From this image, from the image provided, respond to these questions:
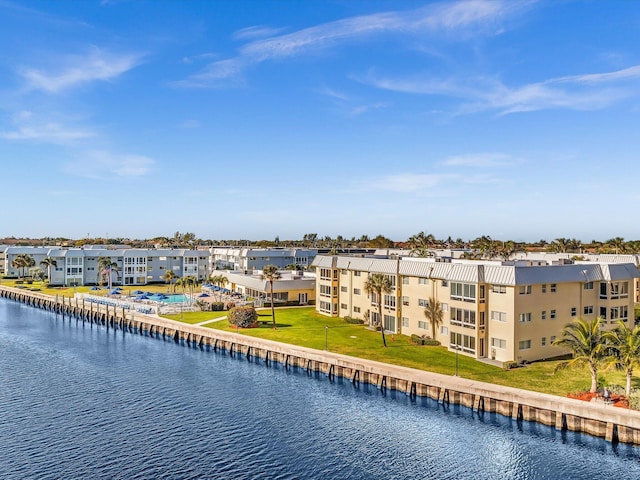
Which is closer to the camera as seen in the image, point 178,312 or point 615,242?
point 178,312

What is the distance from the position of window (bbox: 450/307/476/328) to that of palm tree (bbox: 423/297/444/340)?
4103 mm

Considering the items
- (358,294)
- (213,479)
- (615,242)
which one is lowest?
(213,479)

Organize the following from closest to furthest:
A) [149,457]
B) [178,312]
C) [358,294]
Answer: [149,457] < [358,294] < [178,312]

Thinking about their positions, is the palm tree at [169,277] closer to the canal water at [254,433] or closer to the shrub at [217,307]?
the shrub at [217,307]

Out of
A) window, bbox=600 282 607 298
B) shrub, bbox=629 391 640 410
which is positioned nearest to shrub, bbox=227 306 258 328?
window, bbox=600 282 607 298

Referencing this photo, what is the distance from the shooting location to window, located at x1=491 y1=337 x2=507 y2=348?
6209 centimetres

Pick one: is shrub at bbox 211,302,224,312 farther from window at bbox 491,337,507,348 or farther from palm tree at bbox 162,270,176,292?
window at bbox 491,337,507,348

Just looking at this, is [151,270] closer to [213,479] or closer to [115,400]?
[115,400]

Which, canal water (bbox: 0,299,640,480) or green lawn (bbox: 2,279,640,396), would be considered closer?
canal water (bbox: 0,299,640,480)

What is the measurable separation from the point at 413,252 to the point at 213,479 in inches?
3252

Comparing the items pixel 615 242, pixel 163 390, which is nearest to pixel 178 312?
pixel 163 390

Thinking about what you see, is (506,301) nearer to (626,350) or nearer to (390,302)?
(626,350)

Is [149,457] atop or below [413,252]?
below

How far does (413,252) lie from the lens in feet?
375
